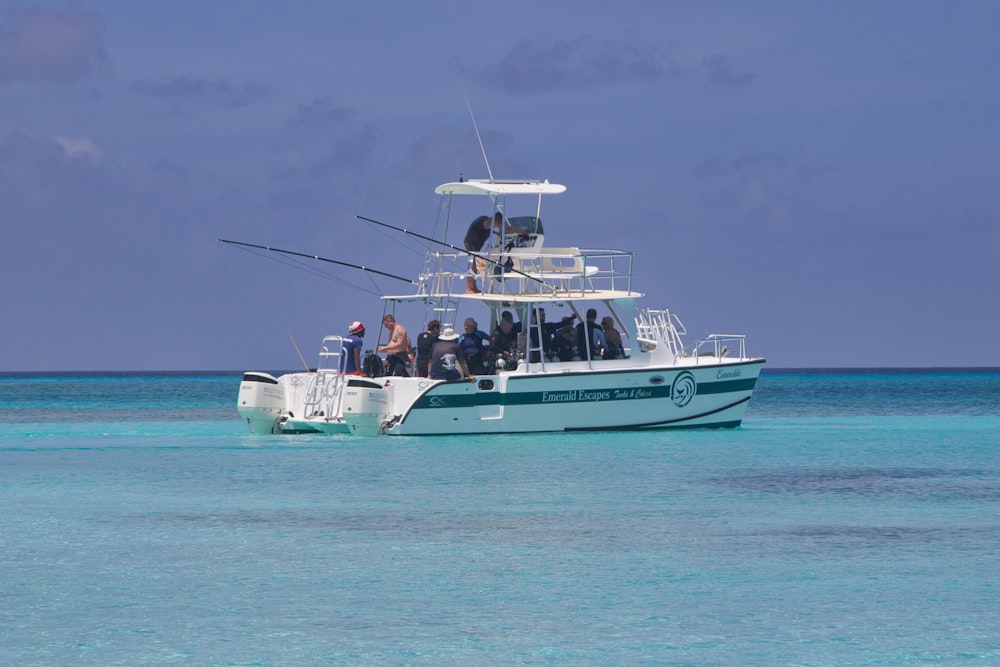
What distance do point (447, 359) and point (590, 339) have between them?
2.79m

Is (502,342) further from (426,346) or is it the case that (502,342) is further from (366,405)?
(366,405)

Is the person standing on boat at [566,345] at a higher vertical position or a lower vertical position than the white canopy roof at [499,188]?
lower

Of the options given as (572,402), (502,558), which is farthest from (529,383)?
(502,558)

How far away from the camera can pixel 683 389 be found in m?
25.7

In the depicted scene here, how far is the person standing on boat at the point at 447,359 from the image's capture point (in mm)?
23469

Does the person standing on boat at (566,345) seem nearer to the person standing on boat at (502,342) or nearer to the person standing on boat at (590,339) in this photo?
the person standing on boat at (590,339)

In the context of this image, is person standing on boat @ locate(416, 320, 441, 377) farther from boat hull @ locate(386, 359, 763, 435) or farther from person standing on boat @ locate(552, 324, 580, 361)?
person standing on boat @ locate(552, 324, 580, 361)

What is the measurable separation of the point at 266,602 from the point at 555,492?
23.2 ft

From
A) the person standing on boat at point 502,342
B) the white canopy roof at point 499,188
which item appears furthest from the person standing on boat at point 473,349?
the white canopy roof at point 499,188

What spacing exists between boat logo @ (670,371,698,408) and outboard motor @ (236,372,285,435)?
723 cm

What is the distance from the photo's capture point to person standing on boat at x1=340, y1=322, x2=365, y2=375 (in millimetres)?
25087

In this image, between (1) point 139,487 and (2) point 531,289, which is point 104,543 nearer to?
(1) point 139,487

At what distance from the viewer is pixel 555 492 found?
1688 centimetres

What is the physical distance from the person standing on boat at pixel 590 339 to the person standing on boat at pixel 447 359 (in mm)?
2264
